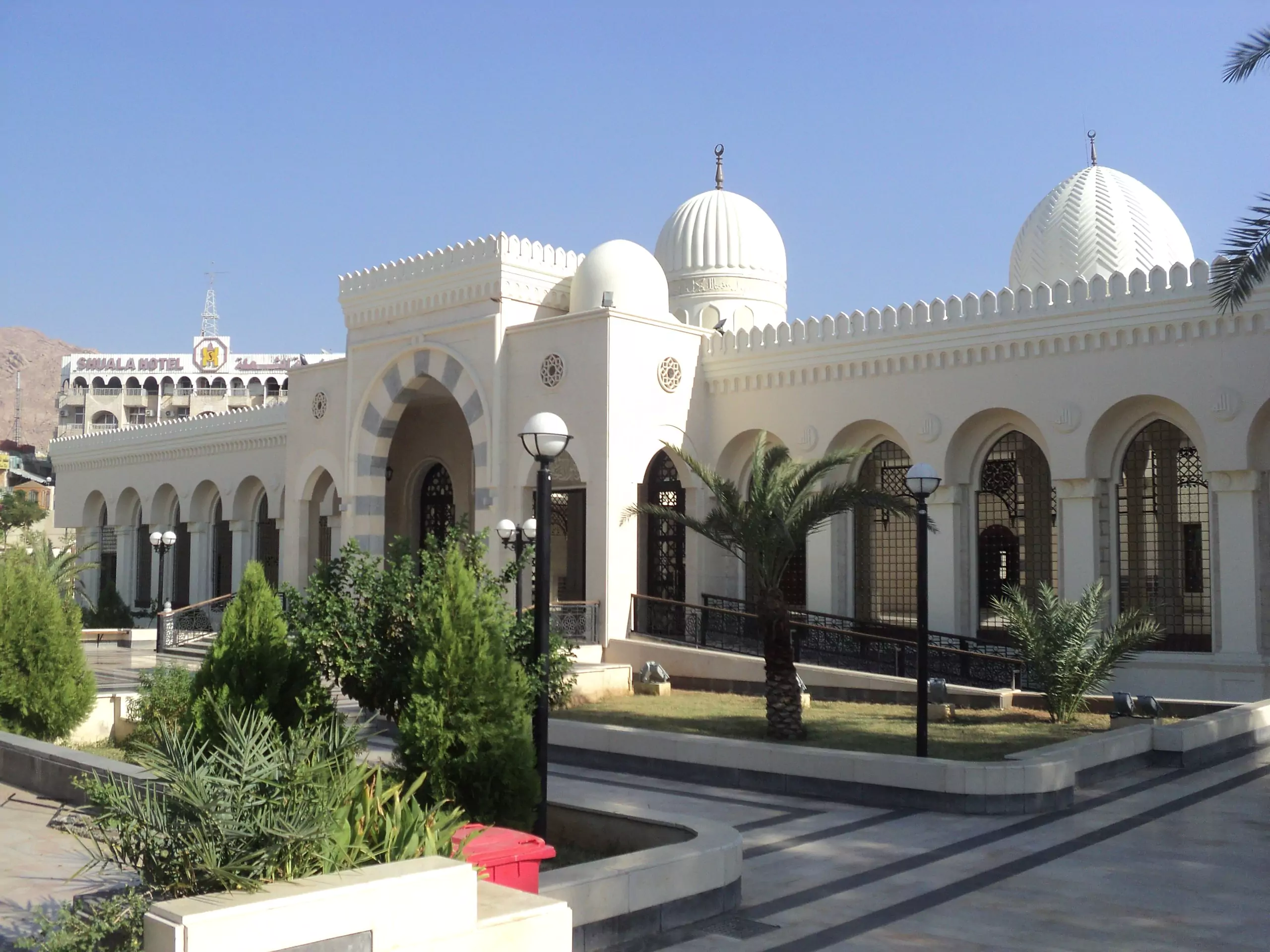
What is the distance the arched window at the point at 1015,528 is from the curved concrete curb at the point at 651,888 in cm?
1154

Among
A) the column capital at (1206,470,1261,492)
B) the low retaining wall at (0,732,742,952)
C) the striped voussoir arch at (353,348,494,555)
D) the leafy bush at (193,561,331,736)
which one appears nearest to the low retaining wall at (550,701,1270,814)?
the low retaining wall at (0,732,742,952)

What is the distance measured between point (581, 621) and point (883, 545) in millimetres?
4792

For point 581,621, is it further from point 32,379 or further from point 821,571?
point 32,379

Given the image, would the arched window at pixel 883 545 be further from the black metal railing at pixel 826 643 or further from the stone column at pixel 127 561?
the stone column at pixel 127 561

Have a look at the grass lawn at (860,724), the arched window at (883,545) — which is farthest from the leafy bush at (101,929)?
the arched window at (883,545)

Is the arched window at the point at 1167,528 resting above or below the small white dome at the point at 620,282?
below

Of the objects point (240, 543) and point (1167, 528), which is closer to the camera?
point (1167, 528)

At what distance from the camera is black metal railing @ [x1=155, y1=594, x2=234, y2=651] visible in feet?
75.9

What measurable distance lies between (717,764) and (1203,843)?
3767 millimetres

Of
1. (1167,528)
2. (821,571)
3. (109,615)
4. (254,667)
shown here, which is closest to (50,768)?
(254,667)

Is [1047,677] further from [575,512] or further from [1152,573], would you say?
[575,512]

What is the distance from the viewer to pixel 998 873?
7.11 m

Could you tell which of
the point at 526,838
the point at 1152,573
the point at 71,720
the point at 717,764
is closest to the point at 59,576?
the point at 71,720

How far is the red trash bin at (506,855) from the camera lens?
17.1 ft
